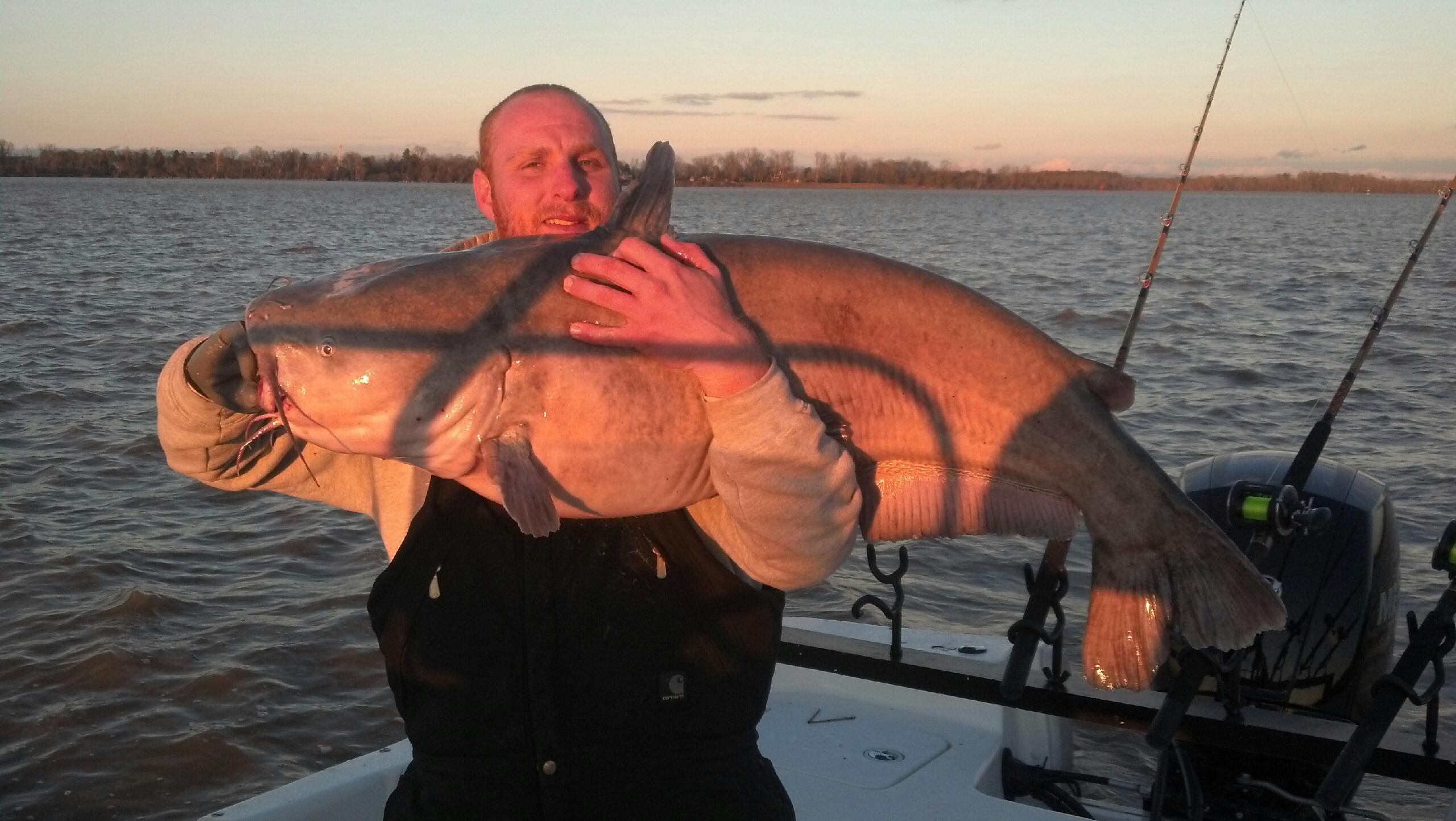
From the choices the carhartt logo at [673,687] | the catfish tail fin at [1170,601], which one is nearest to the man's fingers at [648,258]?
the carhartt logo at [673,687]

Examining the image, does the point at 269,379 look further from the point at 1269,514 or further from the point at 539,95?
the point at 1269,514

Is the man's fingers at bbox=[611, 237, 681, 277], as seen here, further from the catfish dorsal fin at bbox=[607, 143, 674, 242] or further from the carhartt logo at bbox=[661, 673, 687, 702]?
the carhartt logo at bbox=[661, 673, 687, 702]

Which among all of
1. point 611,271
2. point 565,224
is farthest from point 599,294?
point 565,224

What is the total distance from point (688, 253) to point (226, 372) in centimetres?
86

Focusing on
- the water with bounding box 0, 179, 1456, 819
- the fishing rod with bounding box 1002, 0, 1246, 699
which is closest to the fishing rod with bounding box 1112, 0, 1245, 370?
the fishing rod with bounding box 1002, 0, 1246, 699

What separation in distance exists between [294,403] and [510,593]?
523 mm

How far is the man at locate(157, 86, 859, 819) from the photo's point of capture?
194 centimetres

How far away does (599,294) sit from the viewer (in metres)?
1.98

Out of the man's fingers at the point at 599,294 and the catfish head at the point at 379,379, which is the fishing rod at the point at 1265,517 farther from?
the catfish head at the point at 379,379

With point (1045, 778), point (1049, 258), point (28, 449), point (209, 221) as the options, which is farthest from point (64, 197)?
point (1045, 778)

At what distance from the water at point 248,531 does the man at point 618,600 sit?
208 centimetres

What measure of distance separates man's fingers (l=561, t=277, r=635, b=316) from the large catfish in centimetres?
7

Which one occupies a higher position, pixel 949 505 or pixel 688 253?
pixel 688 253

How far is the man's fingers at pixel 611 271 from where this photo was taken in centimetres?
195
